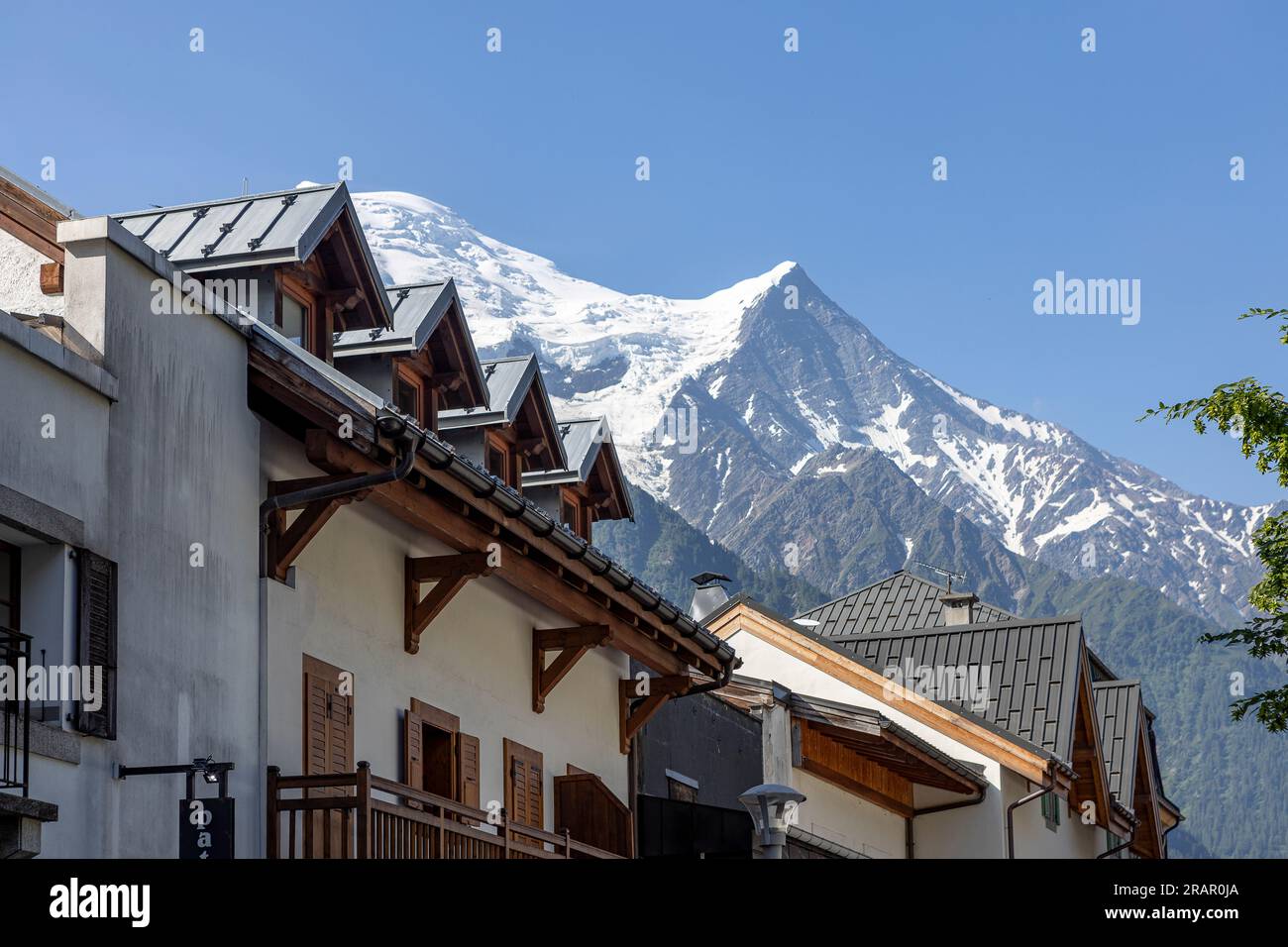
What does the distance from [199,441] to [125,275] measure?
1230mm

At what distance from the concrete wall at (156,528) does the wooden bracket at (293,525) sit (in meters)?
0.28

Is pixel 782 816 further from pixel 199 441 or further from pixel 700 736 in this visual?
pixel 700 736

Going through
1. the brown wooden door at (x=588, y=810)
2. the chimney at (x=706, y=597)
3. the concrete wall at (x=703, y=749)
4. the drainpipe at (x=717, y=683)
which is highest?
the chimney at (x=706, y=597)

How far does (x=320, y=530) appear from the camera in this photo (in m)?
15.0

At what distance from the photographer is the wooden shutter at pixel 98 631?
11695 millimetres

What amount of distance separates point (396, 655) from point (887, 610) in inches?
1034

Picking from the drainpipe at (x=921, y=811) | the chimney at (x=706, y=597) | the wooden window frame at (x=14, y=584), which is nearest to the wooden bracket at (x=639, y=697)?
the drainpipe at (x=921, y=811)

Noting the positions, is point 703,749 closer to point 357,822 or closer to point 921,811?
point 921,811

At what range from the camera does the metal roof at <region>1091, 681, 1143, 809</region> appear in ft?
125

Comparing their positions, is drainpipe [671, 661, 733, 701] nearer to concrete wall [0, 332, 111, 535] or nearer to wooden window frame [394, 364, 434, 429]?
wooden window frame [394, 364, 434, 429]

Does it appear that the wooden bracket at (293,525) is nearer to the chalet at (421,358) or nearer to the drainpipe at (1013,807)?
the chalet at (421,358)

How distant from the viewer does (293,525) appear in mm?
14383

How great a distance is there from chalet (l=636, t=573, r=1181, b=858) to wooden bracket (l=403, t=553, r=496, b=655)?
6260 mm
